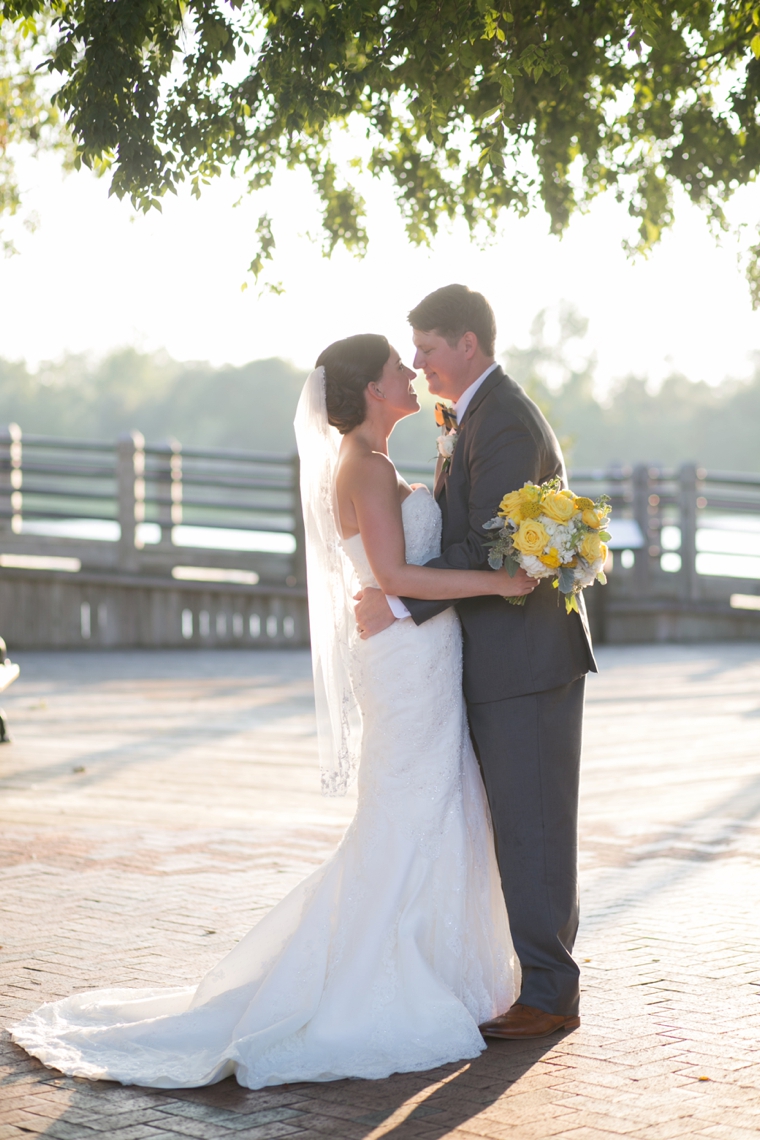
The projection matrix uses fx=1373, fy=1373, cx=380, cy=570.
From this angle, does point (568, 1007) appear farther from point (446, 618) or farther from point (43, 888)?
point (43, 888)

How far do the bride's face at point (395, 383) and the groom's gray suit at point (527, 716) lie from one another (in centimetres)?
31

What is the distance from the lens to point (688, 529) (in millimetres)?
19797

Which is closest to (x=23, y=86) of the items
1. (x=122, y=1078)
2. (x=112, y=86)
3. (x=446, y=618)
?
(x=112, y=86)

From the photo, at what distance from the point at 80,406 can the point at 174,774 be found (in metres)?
101

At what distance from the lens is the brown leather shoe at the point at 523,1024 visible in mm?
4340

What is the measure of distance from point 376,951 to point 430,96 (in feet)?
9.88

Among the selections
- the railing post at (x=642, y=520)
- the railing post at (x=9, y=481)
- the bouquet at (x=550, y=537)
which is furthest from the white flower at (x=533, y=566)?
the railing post at (x=642, y=520)

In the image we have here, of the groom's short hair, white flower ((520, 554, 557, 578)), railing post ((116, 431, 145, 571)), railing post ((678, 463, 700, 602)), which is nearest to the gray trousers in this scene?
white flower ((520, 554, 557, 578))

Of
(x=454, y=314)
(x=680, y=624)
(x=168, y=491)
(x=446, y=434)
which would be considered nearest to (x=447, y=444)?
(x=446, y=434)

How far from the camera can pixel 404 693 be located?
465 centimetres

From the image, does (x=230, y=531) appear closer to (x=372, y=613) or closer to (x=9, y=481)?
(x=9, y=481)

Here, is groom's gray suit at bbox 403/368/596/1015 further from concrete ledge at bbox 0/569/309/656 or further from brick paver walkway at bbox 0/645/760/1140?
concrete ledge at bbox 0/569/309/656

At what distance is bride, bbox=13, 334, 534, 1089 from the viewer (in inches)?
165

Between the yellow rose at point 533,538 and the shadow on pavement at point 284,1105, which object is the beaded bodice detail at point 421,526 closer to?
the yellow rose at point 533,538
